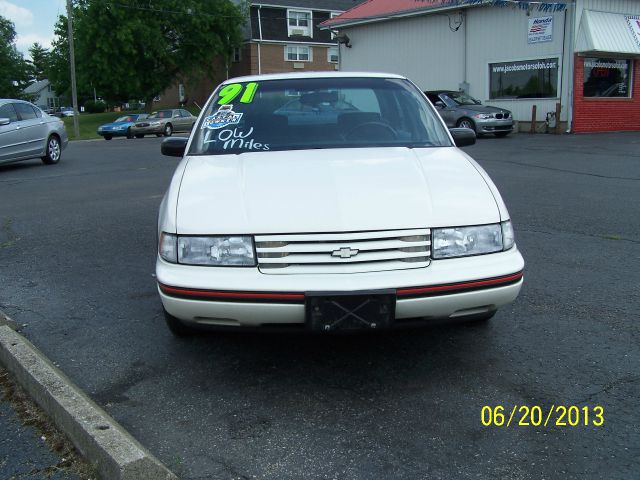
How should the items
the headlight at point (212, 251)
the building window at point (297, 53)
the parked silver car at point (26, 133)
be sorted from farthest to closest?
1. the building window at point (297, 53)
2. the parked silver car at point (26, 133)
3. the headlight at point (212, 251)

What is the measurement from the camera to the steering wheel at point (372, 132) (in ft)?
14.1

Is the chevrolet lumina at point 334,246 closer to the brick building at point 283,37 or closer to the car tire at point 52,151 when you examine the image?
the car tire at point 52,151

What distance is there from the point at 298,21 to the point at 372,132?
152 feet

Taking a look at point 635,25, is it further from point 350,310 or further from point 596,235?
point 350,310

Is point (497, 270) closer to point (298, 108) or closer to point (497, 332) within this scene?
point (497, 332)

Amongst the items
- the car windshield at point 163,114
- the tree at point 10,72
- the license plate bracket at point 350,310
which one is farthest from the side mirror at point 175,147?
the tree at point 10,72

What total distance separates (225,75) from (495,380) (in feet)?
161

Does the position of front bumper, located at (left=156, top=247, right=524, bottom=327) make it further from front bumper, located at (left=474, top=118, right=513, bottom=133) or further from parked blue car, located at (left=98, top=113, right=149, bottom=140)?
parked blue car, located at (left=98, top=113, right=149, bottom=140)

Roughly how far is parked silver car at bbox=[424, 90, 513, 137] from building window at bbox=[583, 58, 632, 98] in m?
3.96

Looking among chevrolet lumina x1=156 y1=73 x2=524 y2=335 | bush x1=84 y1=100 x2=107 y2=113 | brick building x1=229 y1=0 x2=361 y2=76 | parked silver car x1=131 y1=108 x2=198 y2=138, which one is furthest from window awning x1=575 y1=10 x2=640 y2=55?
bush x1=84 y1=100 x2=107 y2=113

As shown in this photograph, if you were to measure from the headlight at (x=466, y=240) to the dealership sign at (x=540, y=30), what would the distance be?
21.5m

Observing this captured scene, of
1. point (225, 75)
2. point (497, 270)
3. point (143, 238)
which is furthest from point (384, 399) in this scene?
point (225, 75)

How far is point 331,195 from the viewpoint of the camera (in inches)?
127
